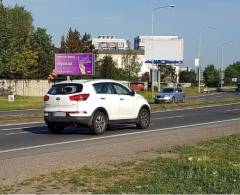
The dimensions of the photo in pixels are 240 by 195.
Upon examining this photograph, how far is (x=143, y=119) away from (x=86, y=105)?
3.21 metres

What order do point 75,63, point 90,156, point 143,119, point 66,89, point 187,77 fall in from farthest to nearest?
point 187,77, point 75,63, point 143,119, point 66,89, point 90,156

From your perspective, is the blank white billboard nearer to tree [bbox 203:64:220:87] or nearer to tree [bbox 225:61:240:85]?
tree [bbox 203:64:220:87]

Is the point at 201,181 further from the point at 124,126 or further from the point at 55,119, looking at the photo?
the point at 124,126

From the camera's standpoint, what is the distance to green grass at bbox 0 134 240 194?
841 cm

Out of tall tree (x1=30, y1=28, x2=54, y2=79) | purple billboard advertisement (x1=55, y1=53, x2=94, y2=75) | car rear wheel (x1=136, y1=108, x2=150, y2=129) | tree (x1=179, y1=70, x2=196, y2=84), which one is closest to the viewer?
car rear wheel (x1=136, y1=108, x2=150, y2=129)

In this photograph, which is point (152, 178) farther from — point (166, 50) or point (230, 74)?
point (230, 74)

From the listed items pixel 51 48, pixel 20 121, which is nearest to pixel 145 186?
pixel 20 121

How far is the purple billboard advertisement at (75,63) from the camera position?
238 ft

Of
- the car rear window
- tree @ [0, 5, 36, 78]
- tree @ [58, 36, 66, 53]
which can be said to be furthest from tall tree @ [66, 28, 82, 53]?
the car rear window

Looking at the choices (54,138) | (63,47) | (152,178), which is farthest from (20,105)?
(63,47)

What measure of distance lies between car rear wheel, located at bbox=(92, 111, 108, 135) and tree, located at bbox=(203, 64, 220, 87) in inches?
4799

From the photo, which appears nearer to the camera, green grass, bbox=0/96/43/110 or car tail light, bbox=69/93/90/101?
car tail light, bbox=69/93/90/101

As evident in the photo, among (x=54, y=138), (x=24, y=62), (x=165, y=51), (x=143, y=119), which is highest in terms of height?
(x=165, y=51)

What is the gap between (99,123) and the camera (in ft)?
61.0
